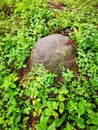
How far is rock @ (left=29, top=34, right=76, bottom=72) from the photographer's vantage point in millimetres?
4395

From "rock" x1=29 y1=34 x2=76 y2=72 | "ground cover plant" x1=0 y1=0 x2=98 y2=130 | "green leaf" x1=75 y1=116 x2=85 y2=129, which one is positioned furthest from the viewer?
"rock" x1=29 y1=34 x2=76 y2=72

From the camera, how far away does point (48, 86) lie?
4.20 metres

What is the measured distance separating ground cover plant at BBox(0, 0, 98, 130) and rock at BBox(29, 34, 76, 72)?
0.13 metres

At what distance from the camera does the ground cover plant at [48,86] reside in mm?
3918

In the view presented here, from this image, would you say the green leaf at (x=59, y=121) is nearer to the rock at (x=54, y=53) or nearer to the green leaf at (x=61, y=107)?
the green leaf at (x=61, y=107)

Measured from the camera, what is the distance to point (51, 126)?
365 cm

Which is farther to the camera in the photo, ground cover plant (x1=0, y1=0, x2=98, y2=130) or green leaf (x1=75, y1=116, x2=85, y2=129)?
ground cover plant (x1=0, y1=0, x2=98, y2=130)

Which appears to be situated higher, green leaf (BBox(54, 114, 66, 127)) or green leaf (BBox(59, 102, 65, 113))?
green leaf (BBox(59, 102, 65, 113))

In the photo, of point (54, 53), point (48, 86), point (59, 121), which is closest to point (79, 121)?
point (59, 121)

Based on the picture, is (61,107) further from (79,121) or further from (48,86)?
(48,86)

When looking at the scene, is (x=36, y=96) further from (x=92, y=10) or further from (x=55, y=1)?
(x=55, y=1)

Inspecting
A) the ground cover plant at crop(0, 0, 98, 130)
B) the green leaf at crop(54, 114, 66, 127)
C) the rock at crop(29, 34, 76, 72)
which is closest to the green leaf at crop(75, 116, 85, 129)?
the ground cover plant at crop(0, 0, 98, 130)

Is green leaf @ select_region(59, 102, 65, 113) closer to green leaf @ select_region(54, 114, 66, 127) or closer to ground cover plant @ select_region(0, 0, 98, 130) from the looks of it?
ground cover plant @ select_region(0, 0, 98, 130)

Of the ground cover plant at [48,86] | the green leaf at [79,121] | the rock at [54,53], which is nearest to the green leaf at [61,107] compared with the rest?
the ground cover plant at [48,86]
